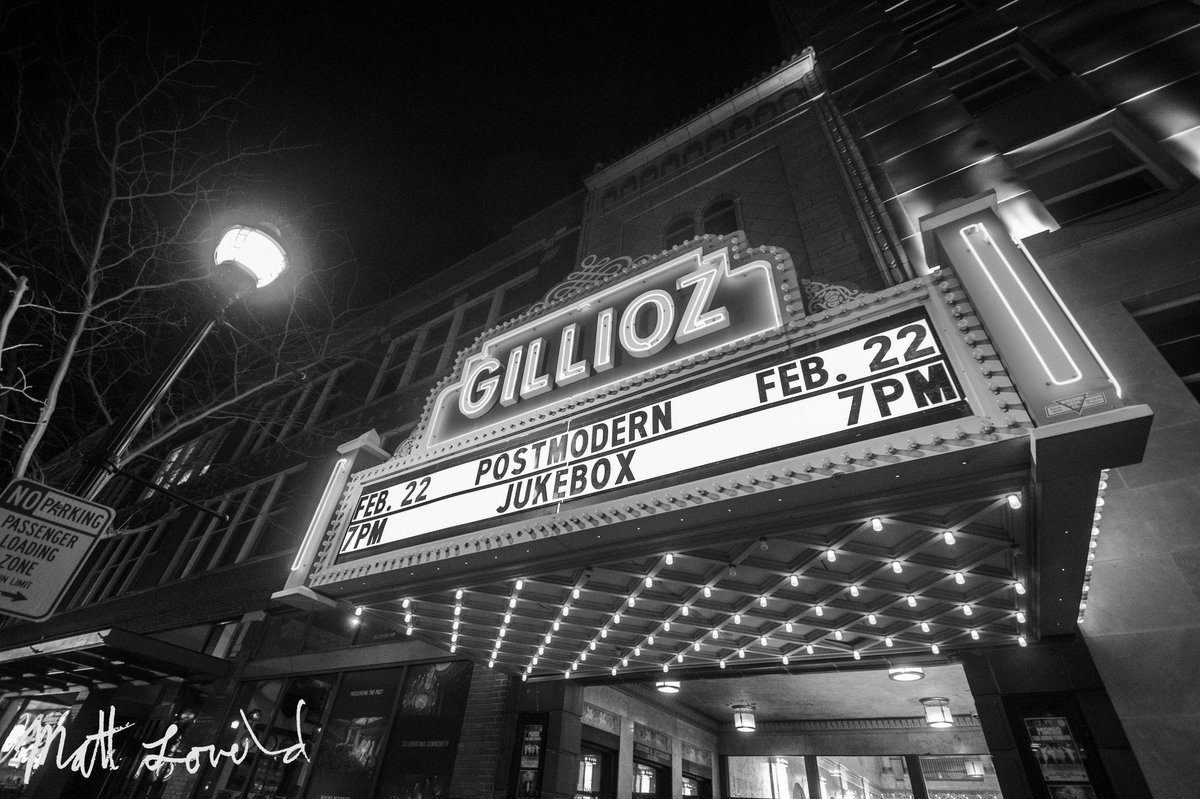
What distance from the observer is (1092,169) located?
714 cm

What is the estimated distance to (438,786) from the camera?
7.96 m

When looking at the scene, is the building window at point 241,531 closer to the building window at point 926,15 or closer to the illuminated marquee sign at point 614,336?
the illuminated marquee sign at point 614,336

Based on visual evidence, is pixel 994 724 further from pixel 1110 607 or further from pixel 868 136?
pixel 868 136

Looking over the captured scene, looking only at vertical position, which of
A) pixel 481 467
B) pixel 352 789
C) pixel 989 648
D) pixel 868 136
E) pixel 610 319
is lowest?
pixel 352 789

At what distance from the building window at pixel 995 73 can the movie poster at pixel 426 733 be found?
11945mm

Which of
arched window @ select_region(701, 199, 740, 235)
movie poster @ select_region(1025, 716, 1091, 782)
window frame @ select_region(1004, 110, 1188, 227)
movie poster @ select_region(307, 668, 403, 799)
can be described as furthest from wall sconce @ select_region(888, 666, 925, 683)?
arched window @ select_region(701, 199, 740, 235)

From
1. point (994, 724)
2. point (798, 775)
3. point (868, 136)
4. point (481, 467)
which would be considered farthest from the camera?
point (798, 775)

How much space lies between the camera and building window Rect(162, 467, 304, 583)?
14.5 m

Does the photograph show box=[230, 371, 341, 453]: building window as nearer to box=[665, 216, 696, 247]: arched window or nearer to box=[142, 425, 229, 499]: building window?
box=[142, 425, 229, 499]: building window

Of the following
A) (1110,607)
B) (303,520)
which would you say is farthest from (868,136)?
(303,520)

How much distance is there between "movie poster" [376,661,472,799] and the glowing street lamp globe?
20.9 ft

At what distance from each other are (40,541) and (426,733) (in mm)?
5654

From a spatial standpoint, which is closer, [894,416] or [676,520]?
[894,416]

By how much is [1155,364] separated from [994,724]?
385 centimetres
